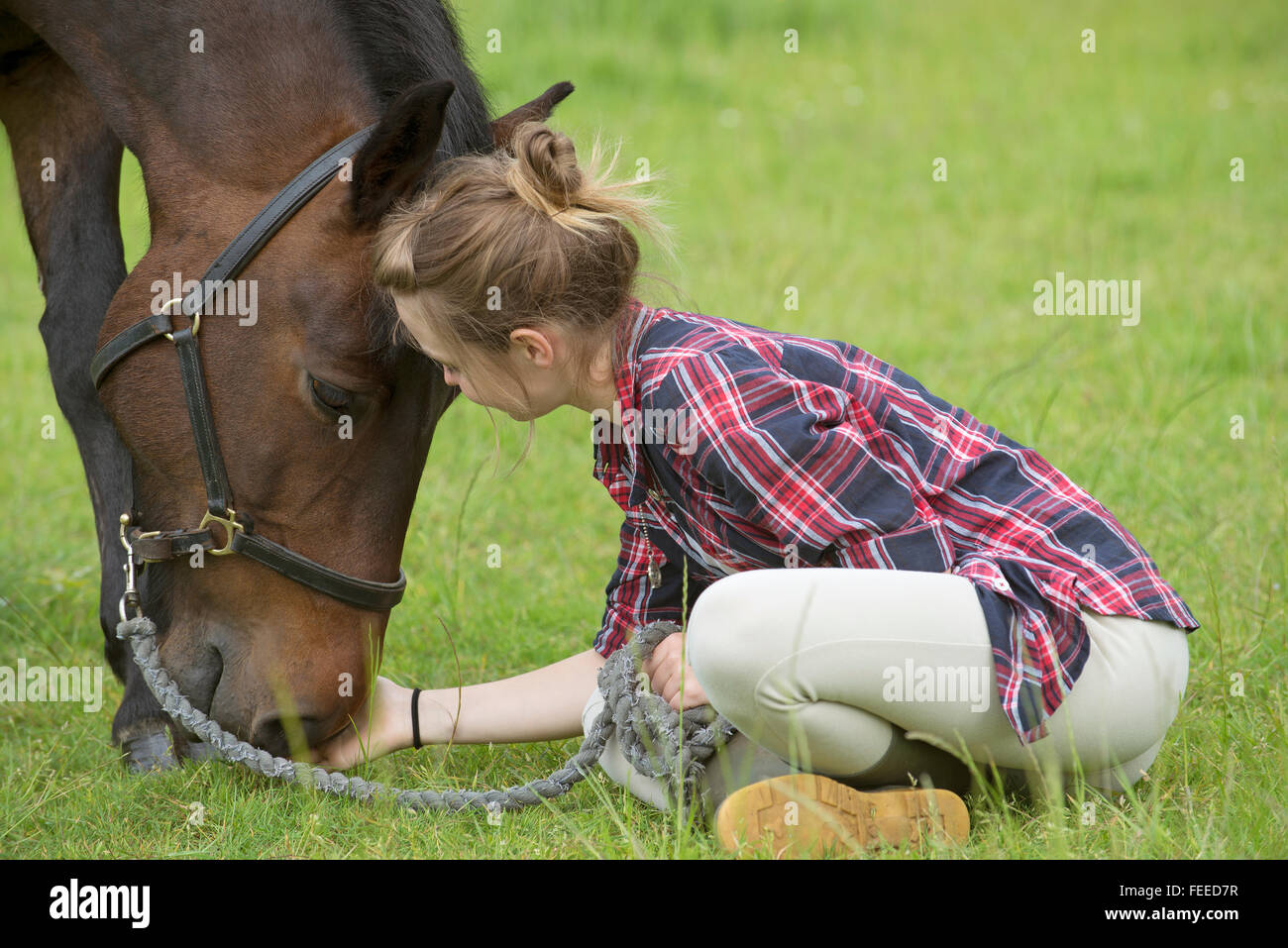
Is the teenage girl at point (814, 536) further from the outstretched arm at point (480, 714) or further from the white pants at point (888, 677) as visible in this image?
the outstretched arm at point (480, 714)

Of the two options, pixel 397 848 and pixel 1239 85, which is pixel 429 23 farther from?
pixel 1239 85

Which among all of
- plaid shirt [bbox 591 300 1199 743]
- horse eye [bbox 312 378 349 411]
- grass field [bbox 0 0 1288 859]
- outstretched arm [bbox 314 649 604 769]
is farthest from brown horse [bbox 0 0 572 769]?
plaid shirt [bbox 591 300 1199 743]

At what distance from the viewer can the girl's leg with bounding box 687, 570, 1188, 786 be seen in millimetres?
2041

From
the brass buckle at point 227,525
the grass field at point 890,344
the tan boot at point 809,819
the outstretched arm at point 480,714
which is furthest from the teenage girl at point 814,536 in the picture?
the brass buckle at point 227,525

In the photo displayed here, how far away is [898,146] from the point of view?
7641 millimetres

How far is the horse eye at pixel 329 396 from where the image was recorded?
229cm

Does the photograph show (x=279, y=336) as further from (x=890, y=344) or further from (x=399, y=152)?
(x=890, y=344)

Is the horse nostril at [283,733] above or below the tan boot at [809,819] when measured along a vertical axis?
above

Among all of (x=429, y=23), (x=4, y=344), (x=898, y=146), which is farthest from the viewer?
(x=898, y=146)

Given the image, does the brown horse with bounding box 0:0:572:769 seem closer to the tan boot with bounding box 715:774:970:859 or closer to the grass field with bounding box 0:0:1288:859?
the grass field with bounding box 0:0:1288:859

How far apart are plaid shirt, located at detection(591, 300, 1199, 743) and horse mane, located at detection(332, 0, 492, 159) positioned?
1.62ft

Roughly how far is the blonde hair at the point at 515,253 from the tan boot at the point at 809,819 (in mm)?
761
